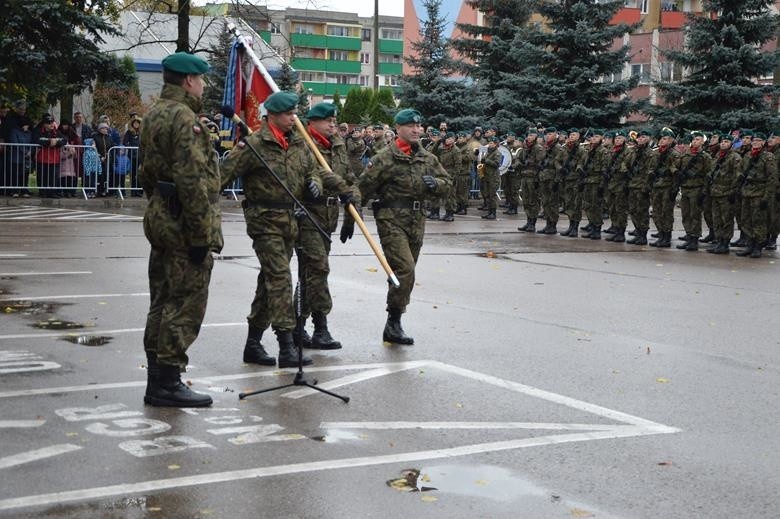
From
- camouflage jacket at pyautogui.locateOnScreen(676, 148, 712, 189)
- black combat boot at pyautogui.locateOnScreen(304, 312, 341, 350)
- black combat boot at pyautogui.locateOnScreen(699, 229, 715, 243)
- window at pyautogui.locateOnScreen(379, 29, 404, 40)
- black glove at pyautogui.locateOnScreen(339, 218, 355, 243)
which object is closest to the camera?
black combat boot at pyautogui.locateOnScreen(304, 312, 341, 350)

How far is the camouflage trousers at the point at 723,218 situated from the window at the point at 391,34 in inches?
5091

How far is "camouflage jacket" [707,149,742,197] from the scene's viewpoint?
66.7 ft

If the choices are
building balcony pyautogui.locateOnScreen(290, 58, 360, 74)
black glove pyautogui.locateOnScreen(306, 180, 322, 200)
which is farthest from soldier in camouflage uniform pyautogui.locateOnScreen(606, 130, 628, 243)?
building balcony pyautogui.locateOnScreen(290, 58, 360, 74)

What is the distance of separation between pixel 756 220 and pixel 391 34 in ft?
435

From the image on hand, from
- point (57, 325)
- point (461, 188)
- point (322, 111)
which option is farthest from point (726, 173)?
point (57, 325)

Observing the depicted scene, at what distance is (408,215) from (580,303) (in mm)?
3564

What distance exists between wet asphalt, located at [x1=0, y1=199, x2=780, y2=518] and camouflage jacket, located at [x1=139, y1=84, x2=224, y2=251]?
112cm

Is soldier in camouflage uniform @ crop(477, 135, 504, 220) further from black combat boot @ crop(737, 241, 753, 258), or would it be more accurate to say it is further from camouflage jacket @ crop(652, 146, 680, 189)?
black combat boot @ crop(737, 241, 753, 258)

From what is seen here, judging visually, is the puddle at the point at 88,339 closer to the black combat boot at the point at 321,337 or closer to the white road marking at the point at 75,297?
the black combat boot at the point at 321,337

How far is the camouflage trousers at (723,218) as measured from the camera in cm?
2038

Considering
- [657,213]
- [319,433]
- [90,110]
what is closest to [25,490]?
[319,433]

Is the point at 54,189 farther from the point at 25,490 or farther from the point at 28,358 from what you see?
the point at 25,490

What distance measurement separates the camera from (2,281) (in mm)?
12664

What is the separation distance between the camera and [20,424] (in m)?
6.62
